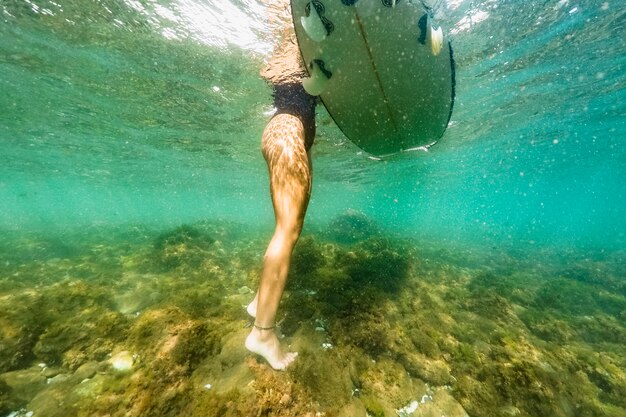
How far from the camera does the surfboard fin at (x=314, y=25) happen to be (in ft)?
12.2

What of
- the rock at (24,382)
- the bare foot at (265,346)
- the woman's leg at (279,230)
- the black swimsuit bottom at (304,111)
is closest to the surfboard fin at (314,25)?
the black swimsuit bottom at (304,111)

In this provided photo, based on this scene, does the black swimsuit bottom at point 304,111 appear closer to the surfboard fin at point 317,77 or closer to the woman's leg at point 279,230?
the surfboard fin at point 317,77

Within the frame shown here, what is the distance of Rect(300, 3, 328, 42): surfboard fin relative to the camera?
147 inches

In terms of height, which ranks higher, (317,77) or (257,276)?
(317,77)

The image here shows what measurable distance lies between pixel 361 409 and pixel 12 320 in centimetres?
490

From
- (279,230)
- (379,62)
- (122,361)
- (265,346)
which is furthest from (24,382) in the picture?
(379,62)

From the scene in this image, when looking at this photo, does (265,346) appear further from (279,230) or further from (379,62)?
(379,62)

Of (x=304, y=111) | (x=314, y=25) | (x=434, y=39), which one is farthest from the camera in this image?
A: (x=304, y=111)

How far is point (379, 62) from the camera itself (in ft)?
13.2

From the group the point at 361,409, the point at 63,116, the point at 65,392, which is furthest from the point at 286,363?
the point at 63,116

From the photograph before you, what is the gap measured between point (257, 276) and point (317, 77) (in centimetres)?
437

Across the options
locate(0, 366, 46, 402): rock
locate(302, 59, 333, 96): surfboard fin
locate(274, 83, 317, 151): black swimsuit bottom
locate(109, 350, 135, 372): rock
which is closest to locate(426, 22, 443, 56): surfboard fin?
locate(302, 59, 333, 96): surfboard fin

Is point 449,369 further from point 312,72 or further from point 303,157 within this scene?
point 312,72

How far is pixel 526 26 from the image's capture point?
31.0 feet
